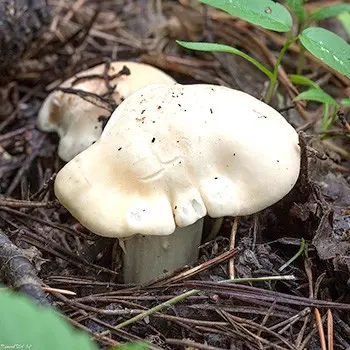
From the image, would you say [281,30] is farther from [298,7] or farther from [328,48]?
[298,7]

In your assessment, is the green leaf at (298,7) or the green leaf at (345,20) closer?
the green leaf at (298,7)

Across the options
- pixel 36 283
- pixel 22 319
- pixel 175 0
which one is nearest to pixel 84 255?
pixel 36 283

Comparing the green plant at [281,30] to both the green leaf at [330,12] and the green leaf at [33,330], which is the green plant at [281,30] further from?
the green leaf at [33,330]

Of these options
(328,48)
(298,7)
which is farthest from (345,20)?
(328,48)

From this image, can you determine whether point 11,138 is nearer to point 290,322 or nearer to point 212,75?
point 212,75

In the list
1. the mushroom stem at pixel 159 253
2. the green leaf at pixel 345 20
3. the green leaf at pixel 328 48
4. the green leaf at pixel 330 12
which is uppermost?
the green leaf at pixel 328 48

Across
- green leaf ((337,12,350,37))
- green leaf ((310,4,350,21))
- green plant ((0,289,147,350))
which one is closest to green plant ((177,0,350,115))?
green leaf ((310,4,350,21))

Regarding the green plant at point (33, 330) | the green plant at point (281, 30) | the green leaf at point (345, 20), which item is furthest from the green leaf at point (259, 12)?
the green plant at point (33, 330)
